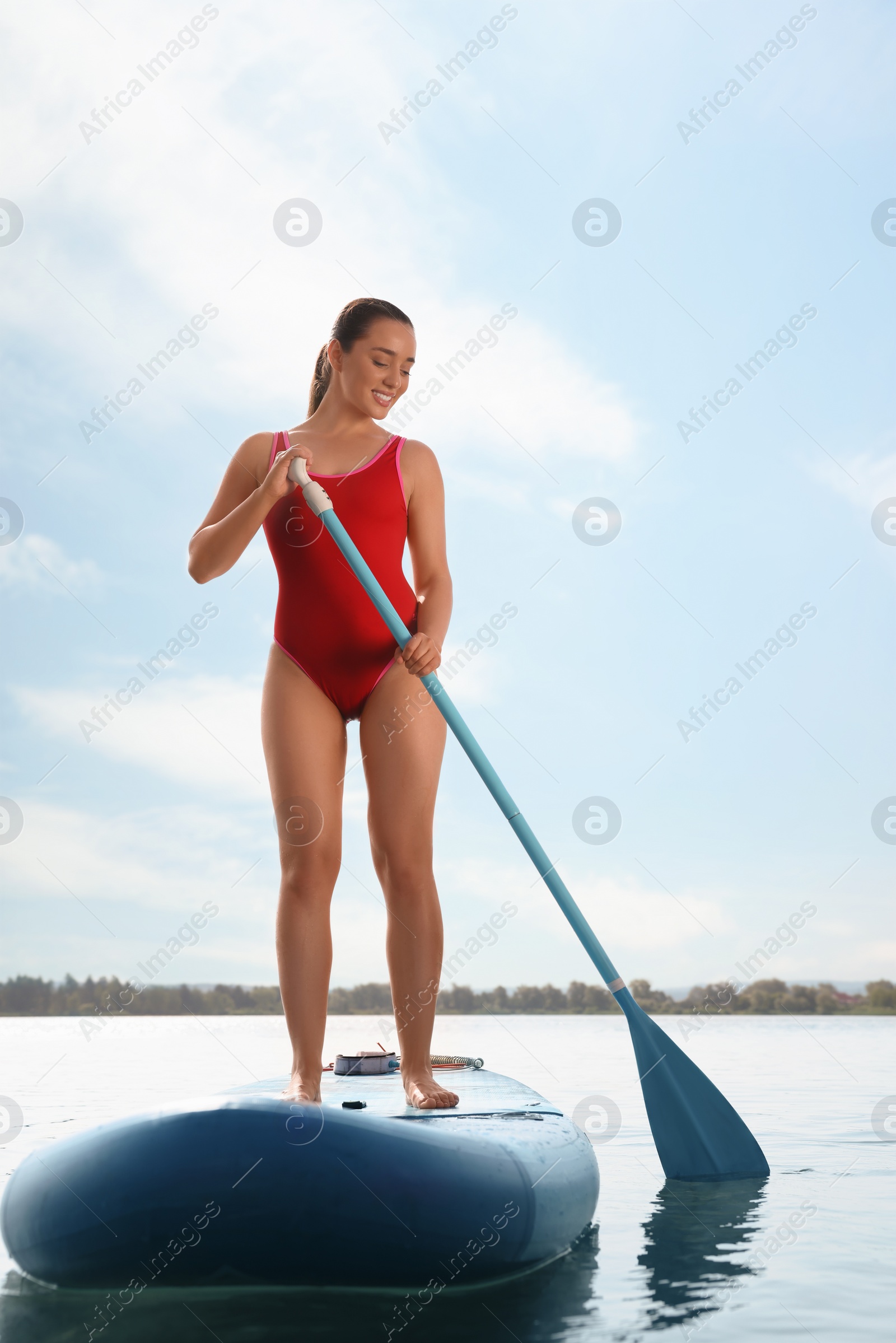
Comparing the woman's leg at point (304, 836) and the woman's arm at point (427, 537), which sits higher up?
the woman's arm at point (427, 537)

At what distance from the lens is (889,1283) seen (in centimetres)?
216

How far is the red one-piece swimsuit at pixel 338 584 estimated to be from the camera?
2641 mm

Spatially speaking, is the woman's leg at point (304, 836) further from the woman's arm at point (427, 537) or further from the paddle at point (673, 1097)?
the paddle at point (673, 1097)

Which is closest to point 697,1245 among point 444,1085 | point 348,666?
point 444,1085

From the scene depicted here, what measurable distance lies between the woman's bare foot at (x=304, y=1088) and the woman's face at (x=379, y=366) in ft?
5.57

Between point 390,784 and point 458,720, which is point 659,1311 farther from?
point 458,720

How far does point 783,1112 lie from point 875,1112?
0.46 metres

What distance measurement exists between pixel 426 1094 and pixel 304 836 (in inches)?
28.5

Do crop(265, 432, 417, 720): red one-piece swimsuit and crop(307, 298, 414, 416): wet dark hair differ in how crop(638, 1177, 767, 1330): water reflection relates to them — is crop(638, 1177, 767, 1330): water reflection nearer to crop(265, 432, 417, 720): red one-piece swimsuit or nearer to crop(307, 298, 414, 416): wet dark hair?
crop(265, 432, 417, 720): red one-piece swimsuit

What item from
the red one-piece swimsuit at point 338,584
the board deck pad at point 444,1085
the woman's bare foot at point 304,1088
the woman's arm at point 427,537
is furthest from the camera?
the woman's arm at point 427,537

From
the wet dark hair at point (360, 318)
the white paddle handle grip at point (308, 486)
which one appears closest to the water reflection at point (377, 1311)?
the white paddle handle grip at point (308, 486)

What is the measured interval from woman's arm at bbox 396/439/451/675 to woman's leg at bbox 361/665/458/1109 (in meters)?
0.22

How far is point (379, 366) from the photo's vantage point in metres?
2.73

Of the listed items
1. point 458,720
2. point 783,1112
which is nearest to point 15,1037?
point 783,1112
